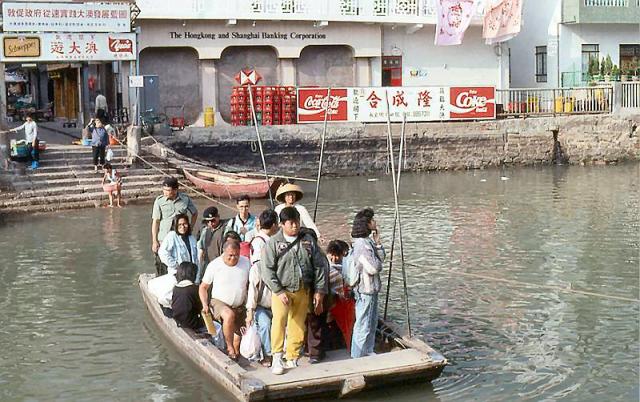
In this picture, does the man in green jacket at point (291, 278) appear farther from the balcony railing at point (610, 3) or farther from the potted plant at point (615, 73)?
the balcony railing at point (610, 3)

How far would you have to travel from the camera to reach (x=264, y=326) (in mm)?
9094

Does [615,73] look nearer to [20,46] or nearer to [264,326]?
[20,46]

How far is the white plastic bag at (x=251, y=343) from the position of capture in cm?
894

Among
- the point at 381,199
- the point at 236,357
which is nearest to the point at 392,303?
the point at 236,357

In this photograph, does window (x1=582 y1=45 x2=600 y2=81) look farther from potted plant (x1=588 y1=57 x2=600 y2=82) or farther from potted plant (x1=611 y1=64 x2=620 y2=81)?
potted plant (x1=611 y1=64 x2=620 y2=81)

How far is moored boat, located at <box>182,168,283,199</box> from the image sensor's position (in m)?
23.1


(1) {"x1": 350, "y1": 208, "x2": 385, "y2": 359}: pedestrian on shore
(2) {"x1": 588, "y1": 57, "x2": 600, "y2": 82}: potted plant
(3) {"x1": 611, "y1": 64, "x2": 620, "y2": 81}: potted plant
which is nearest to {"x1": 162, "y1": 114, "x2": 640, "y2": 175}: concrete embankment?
(3) {"x1": 611, "y1": 64, "x2": 620, "y2": 81}: potted plant

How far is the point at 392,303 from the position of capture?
500 inches

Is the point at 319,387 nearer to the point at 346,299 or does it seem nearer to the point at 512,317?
the point at 346,299

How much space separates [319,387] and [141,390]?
81.7 inches

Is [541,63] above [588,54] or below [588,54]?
below

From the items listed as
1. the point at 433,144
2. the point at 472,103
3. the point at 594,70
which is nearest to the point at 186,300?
the point at 433,144

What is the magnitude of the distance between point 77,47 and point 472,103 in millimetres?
14052

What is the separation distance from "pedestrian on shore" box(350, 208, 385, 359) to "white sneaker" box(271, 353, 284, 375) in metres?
0.85
